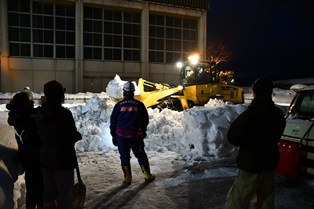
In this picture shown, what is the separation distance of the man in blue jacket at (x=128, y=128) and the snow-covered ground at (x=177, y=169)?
41cm

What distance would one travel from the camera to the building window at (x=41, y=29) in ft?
78.3

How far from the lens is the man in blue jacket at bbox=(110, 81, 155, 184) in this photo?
171 inches

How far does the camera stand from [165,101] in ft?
38.3

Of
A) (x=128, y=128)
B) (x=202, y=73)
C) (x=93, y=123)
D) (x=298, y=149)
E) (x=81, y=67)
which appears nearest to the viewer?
(x=298, y=149)

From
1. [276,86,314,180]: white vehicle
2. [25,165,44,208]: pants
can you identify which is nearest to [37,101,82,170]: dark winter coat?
[25,165,44,208]: pants

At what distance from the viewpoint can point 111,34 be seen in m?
26.1

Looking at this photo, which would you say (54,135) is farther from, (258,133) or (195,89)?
(195,89)

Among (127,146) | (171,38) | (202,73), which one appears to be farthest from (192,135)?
(171,38)

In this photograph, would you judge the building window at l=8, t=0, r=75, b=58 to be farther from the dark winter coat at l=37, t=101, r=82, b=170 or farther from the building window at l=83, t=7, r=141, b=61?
the dark winter coat at l=37, t=101, r=82, b=170

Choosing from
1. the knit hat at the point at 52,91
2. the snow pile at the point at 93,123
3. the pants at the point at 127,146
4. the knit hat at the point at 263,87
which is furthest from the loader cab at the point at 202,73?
the knit hat at the point at 52,91

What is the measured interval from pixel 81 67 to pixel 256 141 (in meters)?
24.4

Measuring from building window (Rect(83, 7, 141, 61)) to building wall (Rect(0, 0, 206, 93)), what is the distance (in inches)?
26.1

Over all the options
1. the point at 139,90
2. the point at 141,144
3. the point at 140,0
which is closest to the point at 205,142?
the point at 141,144

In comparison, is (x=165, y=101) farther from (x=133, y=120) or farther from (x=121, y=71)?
(x=121, y=71)
